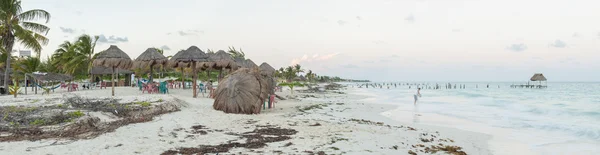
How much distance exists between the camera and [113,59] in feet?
59.4

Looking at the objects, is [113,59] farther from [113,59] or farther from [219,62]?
[219,62]

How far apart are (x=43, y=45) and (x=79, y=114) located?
15743mm

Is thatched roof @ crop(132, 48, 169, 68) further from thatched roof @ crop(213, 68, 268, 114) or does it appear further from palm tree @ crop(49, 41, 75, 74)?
palm tree @ crop(49, 41, 75, 74)

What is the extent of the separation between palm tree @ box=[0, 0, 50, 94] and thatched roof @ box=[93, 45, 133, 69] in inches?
206

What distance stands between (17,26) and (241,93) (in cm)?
1643

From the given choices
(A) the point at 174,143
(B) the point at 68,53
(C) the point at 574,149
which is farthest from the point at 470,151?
(B) the point at 68,53

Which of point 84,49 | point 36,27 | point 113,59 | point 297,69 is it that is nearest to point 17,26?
point 36,27

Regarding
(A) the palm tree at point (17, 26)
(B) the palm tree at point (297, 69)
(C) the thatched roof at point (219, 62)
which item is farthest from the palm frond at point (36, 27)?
(B) the palm tree at point (297, 69)

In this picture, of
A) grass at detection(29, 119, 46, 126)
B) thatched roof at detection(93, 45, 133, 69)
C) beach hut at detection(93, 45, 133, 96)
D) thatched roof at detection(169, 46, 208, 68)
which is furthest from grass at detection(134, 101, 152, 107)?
thatched roof at detection(93, 45, 133, 69)

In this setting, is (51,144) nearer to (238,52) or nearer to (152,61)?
(152,61)

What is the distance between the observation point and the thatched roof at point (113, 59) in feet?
58.8

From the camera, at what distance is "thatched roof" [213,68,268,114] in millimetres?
12375

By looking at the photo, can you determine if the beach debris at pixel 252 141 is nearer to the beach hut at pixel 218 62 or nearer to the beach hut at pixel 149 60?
the beach hut at pixel 218 62

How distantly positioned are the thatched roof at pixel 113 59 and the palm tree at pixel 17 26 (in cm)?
524
